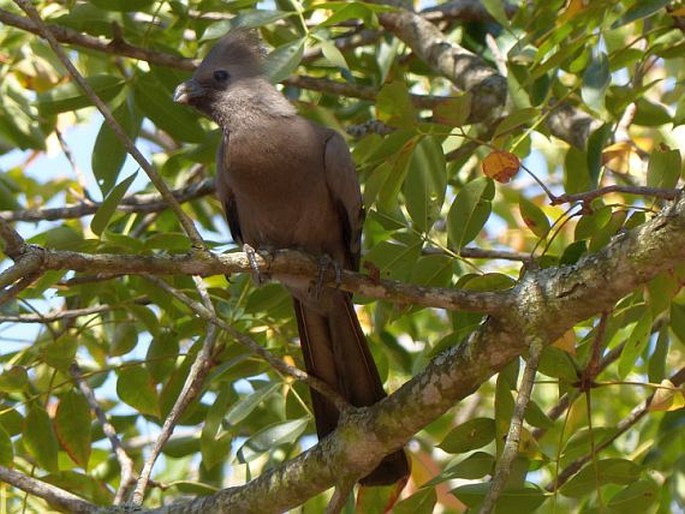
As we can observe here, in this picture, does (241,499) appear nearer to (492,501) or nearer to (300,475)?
(300,475)

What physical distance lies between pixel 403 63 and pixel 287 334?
1694 mm

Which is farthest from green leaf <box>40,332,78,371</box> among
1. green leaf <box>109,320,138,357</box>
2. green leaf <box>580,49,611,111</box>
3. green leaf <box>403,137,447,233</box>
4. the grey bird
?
green leaf <box>580,49,611,111</box>

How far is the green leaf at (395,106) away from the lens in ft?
11.8

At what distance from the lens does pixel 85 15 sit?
15.1 ft

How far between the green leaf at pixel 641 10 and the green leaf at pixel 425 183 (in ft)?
2.65

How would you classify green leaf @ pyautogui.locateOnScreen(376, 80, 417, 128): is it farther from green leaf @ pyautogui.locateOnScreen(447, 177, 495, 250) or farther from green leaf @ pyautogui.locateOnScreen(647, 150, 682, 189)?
green leaf @ pyautogui.locateOnScreen(647, 150, 682, 189)

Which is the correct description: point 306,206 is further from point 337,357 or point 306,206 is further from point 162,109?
point 162,109

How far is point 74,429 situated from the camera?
424 cm

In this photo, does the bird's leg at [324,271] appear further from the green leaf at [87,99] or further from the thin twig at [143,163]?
the green leaf at [87,99]

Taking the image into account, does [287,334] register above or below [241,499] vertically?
above

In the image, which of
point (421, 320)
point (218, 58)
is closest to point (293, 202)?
point (218, 58)

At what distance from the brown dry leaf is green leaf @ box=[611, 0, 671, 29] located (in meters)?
0.75

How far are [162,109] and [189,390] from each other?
131 centimetres

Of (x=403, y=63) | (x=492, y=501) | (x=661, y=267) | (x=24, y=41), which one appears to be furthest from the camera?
(x=403, y=63)
